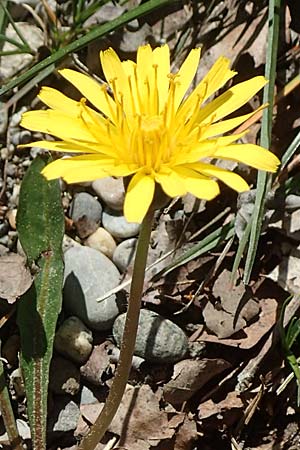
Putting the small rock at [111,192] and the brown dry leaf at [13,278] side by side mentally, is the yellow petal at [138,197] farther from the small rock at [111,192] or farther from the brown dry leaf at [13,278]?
the small rock at [111,192]

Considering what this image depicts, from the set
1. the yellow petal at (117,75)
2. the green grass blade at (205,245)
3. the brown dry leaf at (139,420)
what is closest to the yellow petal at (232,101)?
the yellow petal at (117,75)

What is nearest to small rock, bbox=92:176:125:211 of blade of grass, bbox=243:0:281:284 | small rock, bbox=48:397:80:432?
blade of grass, bbox=243:0:281:284

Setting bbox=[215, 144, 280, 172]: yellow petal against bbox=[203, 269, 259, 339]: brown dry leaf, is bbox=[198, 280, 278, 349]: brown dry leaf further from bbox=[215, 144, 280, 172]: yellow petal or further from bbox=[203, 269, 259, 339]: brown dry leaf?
bbox=[215, 144, 280, 172]: yellow petal

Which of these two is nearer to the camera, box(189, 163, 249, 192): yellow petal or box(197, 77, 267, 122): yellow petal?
box(189, 163, 249, 192): yellow petal

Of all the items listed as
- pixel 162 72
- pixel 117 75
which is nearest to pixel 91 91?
pixel 117 75

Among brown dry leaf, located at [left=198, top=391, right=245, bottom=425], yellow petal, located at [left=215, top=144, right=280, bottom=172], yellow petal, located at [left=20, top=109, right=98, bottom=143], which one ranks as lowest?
brown dry leaf, located at [left=198, top=391, right=245, bottom=425]

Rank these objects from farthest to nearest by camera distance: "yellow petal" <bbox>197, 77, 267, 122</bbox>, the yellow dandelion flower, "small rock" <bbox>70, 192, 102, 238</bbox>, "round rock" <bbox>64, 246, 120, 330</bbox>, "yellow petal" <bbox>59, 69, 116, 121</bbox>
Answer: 1. "small rock" <bbox>70, 192, 102, 238</bbox>
2. "round rock" <bbox>64, 246, 120, 330</bbox>
3. "yellow petal" <bbox>59, 69, 116, 121</bbox>
4. "yellow petal" <bbox>197, 77, 267, 122</bbox>
5. the yellow dandelion flower

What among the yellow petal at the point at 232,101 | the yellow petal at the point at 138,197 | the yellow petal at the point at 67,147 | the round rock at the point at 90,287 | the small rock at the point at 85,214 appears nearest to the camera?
the yellow petal at the point at 138,197

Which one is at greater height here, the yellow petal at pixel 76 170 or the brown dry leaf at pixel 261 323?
the yellow petal at pixel 76 170

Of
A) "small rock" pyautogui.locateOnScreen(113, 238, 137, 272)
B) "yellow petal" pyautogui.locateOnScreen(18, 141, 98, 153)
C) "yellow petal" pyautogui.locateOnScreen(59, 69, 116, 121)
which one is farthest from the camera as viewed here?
"small rock" pyautogui.locateOnScreen(113, 238, 137, 272)
